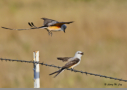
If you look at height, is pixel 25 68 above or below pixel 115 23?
below

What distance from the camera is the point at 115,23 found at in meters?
9.77

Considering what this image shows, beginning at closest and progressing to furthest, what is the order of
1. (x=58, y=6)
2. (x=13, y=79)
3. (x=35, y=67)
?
(x=35, y=67) → (x=13, y=79) → (x=58, y=6)

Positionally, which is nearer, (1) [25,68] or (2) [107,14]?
(1) [25,68]

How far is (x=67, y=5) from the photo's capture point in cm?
1086

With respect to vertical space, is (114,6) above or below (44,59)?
above

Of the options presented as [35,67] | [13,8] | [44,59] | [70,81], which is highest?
[13,8]

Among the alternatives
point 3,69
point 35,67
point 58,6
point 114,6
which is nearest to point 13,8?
point 58,6

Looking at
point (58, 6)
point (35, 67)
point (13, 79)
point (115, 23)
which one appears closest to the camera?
point (35, 67)

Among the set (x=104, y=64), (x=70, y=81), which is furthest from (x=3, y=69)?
(x=104, y=64)

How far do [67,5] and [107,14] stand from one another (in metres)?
1.58

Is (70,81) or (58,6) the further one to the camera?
(58,6)

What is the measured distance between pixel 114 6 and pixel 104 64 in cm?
324

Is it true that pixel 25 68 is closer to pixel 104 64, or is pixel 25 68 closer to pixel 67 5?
pixel 104 64

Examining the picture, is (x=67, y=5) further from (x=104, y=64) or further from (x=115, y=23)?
(x=104, y=64)
